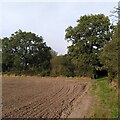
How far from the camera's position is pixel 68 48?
73250mm

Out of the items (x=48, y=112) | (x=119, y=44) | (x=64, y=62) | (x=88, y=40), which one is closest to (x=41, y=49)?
(x=64, y=62)

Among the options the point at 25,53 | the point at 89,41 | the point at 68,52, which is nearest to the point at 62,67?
the point at 68,52

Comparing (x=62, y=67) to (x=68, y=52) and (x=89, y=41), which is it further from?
(x=89, y=41)

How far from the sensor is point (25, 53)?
87.4m

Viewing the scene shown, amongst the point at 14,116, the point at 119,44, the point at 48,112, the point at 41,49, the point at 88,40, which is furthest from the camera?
the point at 41,49

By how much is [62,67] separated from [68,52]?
480cm

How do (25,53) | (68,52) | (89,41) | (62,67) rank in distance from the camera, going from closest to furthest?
(89,41), (68,52), (62,67), (25,53)

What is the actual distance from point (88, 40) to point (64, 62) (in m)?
10.8

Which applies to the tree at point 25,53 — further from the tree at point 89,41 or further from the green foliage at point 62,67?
the tree at point 89,41

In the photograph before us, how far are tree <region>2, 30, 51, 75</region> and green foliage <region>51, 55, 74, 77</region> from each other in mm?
4060

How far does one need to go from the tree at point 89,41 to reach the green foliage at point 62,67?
162 inches

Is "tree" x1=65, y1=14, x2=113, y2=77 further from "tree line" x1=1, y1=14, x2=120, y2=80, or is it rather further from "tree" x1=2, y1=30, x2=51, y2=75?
"tree" x1=2, y1=30, x2=51, y2=75

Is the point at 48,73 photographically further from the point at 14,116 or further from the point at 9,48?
the point at 14,116

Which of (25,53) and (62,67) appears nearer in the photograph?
(62,67)
